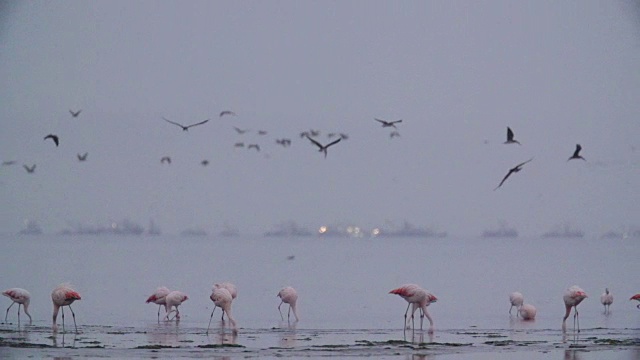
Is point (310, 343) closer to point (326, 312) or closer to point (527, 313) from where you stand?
point (527, 313)

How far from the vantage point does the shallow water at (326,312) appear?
13234 mm

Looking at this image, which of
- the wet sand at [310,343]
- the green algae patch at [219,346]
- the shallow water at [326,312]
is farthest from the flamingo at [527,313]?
the green algae patch at [219,346]

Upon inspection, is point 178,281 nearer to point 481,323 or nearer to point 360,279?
point 360,279

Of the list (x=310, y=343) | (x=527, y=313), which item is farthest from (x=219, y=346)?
(x=527, y=313)

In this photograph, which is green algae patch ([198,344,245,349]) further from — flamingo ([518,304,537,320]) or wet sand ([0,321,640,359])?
flamingo ([518,304,537,320])

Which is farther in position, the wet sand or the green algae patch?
the green algae patch

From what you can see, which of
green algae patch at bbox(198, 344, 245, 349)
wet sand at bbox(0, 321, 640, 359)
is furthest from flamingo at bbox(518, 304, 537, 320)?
green algae patch at bbox(198, 344, 245, 349)

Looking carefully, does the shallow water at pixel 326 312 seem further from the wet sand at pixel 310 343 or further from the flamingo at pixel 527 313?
the flamingo at pixel 527 313

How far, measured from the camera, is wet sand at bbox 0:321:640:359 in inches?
497

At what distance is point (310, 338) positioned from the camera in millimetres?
14555

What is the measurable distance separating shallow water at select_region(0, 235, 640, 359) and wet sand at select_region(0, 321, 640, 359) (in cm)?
2

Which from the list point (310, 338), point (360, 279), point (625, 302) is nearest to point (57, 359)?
point (310, 338)

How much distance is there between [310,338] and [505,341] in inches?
101

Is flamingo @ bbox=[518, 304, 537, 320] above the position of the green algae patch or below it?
above
